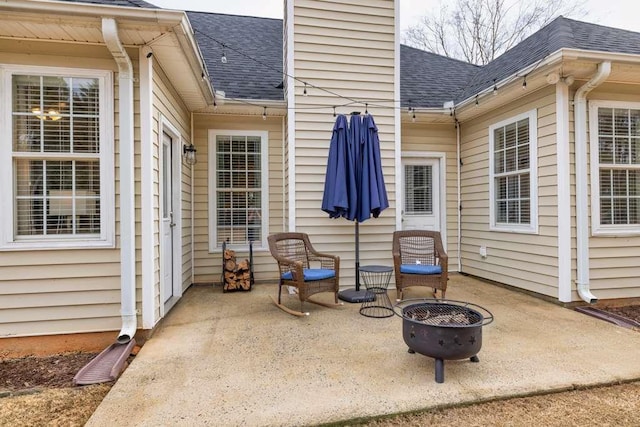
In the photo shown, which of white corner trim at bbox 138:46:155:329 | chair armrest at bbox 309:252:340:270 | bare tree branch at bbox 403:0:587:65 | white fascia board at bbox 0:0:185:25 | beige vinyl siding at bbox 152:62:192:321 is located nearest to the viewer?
white fascia board at bbox 0:0:185:25

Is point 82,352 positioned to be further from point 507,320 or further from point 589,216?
point 589,216

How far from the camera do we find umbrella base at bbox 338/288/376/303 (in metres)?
4.10

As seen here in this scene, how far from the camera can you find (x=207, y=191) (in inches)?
201

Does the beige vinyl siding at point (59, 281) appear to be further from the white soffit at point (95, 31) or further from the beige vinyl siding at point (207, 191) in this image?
the beige vinyl siding at point (207, 191)

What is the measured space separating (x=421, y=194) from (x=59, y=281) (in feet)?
16.1

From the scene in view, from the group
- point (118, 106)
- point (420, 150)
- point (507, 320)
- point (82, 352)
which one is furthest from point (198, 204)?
point (507, 320)

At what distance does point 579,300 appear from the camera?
12.8 ft

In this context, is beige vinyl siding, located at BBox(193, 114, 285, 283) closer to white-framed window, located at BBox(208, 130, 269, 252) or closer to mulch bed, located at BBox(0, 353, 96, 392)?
white-framed window, located at BBox(208, 130, 269, 252)

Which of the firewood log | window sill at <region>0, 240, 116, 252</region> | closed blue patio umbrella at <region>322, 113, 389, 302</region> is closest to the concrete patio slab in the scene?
window sill at <region>0, 240, 116, 252</region>

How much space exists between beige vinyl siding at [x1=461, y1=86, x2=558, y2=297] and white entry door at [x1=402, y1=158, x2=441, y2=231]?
1.42ft

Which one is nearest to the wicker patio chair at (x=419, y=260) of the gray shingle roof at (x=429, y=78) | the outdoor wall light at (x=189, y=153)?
the gray shingle roof at (x=429, y=78)

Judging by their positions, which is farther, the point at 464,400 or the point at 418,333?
the point at 418,333

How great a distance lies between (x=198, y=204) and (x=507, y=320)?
4.14m

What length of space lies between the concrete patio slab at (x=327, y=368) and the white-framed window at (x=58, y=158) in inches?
48.3
